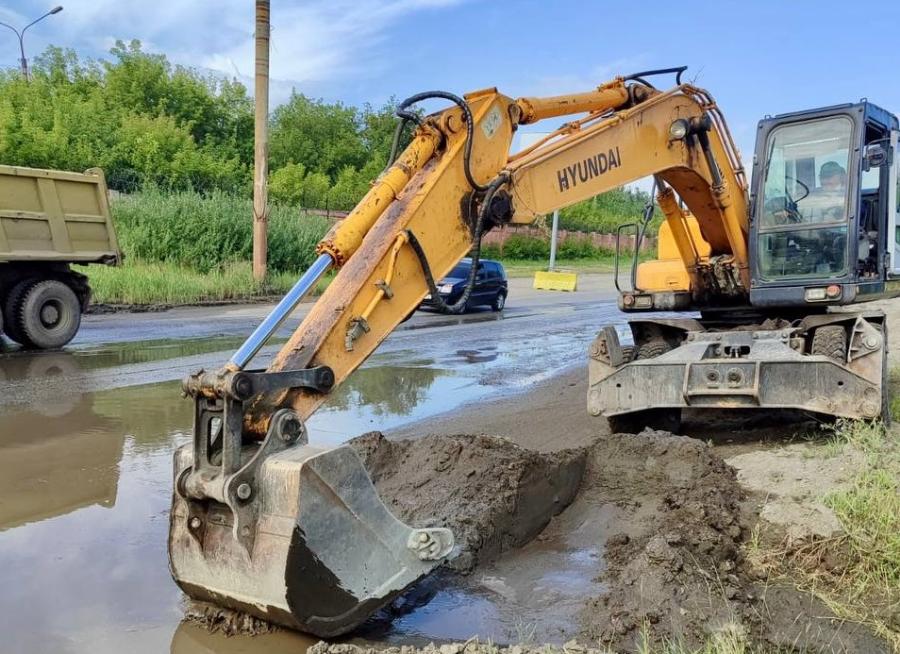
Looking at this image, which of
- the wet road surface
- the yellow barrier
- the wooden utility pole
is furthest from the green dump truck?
the yellow barrier

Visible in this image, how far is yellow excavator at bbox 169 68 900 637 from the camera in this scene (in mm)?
3303

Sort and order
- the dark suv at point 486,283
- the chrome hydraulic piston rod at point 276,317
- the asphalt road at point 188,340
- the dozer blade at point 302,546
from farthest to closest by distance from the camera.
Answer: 1. the dark suv at point 486,283
2. the asphalt road at point 188,340
3. the chrome hydraulic piston rod at point 276,317
4. the dozer blade at point 302,546

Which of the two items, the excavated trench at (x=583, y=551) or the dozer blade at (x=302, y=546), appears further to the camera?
the excavated trench at (x=583, y=551)

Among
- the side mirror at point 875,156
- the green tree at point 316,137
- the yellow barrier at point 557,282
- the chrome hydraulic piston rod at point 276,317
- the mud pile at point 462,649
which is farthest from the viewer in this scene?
the green tree at point 316,137

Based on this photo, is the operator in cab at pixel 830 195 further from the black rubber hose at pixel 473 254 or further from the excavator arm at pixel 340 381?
the black rubber hose at pixel 473 254

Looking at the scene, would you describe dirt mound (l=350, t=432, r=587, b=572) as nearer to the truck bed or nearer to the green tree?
the truck bed

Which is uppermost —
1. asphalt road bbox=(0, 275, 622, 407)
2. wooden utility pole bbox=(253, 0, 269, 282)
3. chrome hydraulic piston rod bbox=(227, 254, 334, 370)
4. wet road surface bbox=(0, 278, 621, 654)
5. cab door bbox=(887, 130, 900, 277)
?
wooden utility pole bbox=(253, 0, 269, 282)

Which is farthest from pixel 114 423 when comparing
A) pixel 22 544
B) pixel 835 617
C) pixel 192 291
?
pixel 192 291

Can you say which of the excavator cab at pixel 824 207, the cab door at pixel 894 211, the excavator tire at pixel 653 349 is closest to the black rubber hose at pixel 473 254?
the excavator tire at pixel 653 349

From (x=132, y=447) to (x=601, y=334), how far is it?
12.9 feet

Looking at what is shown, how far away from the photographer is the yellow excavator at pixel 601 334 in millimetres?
3303

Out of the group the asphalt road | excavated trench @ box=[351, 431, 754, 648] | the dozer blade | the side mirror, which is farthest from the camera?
the asphalt road

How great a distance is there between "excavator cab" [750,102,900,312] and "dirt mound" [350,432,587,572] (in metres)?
2.66

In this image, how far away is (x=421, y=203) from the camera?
13.6 ft
